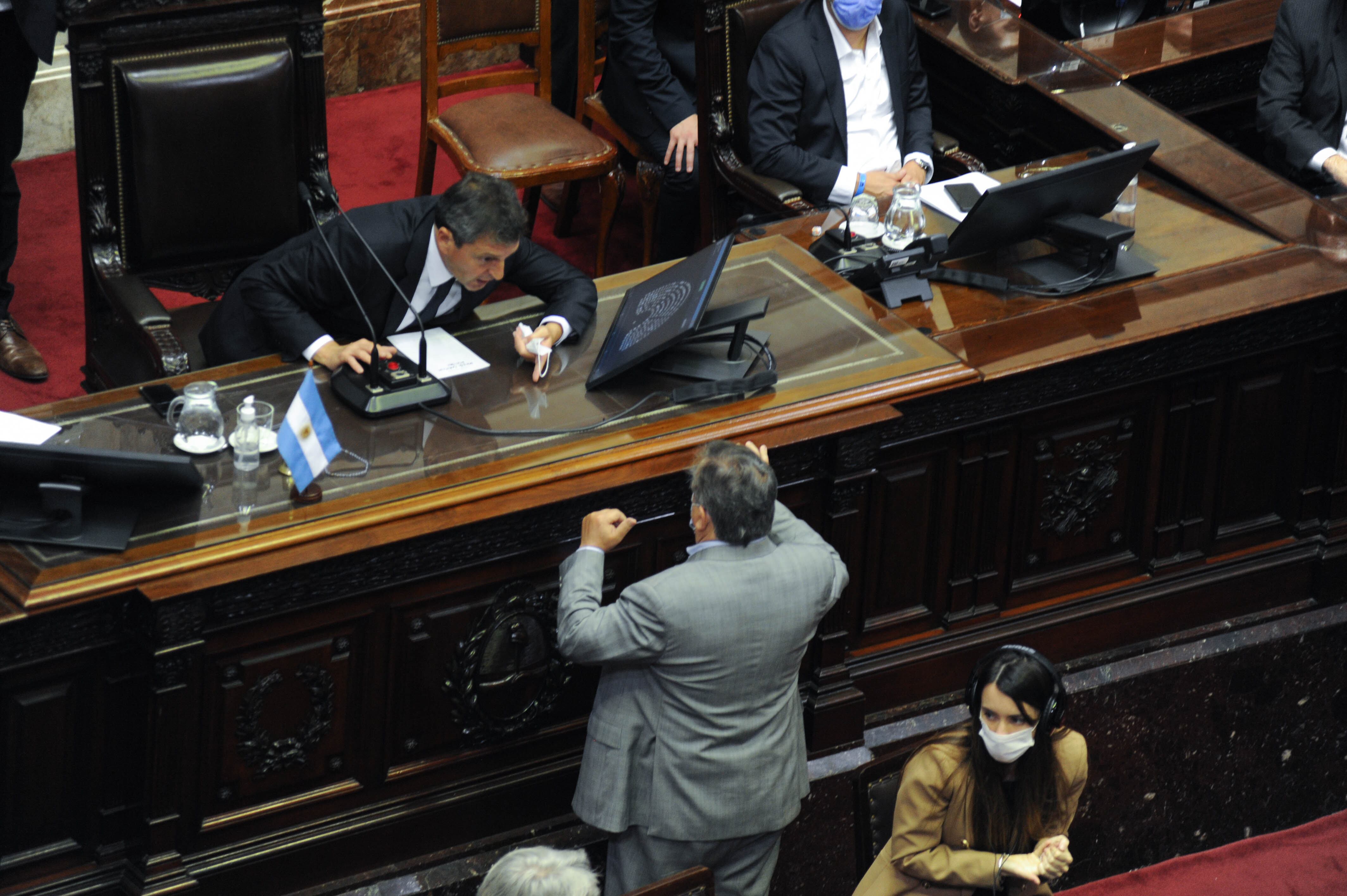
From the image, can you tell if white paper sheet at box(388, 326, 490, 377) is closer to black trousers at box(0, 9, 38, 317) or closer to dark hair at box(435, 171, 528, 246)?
dark hair at box(435, 171, 528, 246)

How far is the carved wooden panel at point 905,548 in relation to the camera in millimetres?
3488

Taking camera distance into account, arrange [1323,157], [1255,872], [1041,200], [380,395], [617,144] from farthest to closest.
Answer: [617,144] < [1323,157] < [1255,872] < [1041,200] < [380,395]

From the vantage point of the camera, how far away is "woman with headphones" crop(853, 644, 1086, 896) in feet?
A: 9.39

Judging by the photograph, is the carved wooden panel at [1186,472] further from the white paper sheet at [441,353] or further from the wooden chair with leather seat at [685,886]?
the wooden chair with leather seat at [685,886]

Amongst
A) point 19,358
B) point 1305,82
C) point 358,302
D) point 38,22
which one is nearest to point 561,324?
point 358,302

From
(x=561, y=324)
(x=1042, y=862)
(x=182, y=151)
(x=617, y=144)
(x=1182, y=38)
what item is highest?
(x=1182, y=38)

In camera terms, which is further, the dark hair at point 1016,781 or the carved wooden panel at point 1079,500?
the carved wooden panel at point 1079,500

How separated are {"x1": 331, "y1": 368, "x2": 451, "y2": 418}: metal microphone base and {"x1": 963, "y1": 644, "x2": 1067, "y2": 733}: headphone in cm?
110

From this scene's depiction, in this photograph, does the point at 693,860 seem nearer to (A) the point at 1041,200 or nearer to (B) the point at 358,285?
(B) the point at 358,285

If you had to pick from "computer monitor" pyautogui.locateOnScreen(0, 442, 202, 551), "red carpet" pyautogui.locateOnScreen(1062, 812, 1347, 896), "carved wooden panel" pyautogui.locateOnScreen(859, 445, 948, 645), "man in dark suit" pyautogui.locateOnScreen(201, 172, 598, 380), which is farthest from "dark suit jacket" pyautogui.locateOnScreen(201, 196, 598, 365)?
"red carpet" pyautogui.locateOnScreen(1062, 812, 1347, 896)

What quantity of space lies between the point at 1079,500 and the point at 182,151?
2.16 metres

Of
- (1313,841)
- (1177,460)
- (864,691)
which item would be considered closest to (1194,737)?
(1313,841)

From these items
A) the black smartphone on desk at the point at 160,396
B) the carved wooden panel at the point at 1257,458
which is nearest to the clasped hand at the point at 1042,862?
the carved wooden panel at the point at 1257,458

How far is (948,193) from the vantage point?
4.09m
